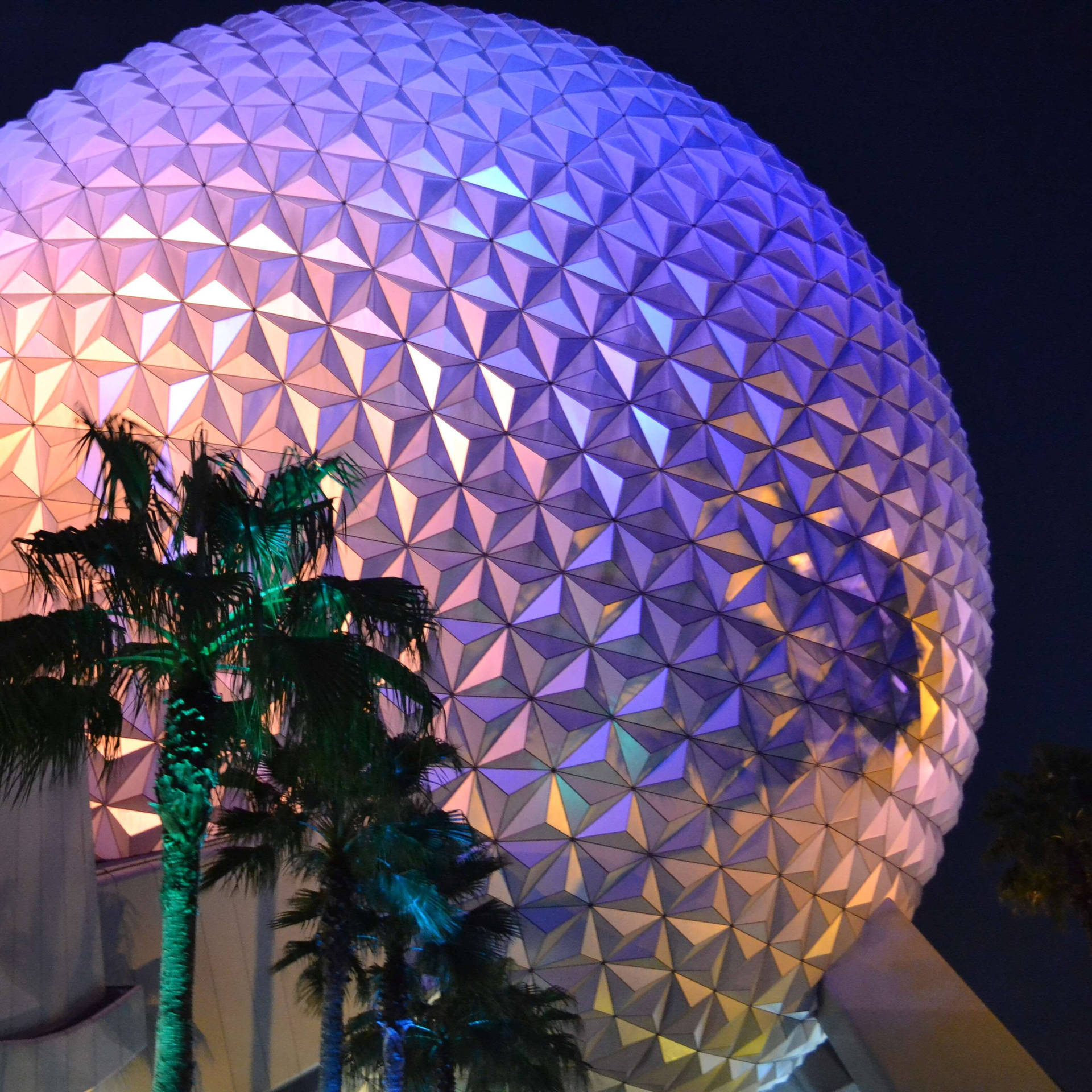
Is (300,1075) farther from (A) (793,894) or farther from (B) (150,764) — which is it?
(A) (793,894)

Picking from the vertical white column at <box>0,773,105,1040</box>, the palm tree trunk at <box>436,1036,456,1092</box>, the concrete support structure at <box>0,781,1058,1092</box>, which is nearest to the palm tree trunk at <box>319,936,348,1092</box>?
the palm tree trunk at <box>436,1036,456,1092</box>

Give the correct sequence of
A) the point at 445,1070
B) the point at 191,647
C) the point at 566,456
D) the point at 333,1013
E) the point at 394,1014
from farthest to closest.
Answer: the point at 566,456
the point at 445,1070
the point at 394,1014
the point at 333,1013
the point at 191,647

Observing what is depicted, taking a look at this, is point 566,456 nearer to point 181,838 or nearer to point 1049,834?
point 181,838

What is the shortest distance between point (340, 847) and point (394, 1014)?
2.37 metres

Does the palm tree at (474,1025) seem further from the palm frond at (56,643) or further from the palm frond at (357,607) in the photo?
the palm frond at (56,643)

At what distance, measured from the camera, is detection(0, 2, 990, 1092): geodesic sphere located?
16.2 m

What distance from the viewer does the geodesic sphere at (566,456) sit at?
16.2 m

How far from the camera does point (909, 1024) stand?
54.7ft

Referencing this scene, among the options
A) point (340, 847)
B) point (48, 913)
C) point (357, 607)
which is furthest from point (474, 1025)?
point (357, 607)

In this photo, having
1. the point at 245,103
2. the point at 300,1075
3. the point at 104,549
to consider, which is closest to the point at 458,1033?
the point at 300,1075

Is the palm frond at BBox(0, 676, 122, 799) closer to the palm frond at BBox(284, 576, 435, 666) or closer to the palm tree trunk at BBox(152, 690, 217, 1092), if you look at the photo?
the palm tree trunk at BBox(152, 690, 217, 1092)

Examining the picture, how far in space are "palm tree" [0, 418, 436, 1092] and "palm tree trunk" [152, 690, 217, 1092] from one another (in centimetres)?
1

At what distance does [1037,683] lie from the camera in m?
27.8

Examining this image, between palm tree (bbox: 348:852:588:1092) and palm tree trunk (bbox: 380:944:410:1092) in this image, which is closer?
palm tree trunk (bbox: 380:944:410:1092)
